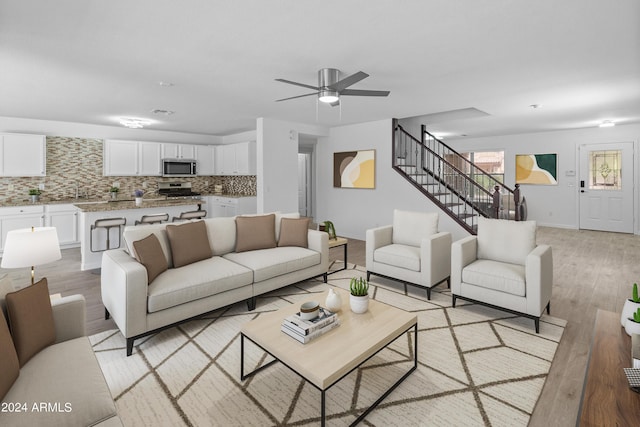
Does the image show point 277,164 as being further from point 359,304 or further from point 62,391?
point 62,391

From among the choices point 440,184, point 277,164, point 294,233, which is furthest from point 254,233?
point 440,184

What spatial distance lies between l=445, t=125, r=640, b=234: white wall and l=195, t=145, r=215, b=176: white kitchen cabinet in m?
7.93

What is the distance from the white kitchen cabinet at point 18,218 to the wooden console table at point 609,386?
7741 millimetres

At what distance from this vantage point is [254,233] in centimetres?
392

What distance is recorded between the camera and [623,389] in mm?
1451

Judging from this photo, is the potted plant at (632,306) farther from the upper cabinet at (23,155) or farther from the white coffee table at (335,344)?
the upper cabinet at (23,155)

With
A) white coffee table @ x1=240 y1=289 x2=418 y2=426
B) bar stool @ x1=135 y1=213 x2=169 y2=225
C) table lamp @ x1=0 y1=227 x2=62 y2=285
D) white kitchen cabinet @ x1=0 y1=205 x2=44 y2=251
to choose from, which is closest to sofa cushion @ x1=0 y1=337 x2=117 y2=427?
table lamp @ x1=0 y1=227 x2=62 y2=285

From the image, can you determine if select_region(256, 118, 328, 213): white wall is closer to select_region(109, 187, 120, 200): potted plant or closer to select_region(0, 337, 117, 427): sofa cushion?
select_region(109, 187, 120, 200): potted plant

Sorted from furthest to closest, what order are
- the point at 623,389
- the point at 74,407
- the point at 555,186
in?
the point at 555,186 → the point at 623,389 → the point at 74,407

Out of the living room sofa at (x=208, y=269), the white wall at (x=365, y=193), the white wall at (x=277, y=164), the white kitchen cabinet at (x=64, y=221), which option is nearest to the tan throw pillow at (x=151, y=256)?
the living room sofa at (x=208, y=269)

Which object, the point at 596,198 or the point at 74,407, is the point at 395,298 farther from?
the point at 596,198

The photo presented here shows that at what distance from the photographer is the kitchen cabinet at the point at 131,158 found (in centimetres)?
709

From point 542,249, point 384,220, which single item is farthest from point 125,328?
point 384,220

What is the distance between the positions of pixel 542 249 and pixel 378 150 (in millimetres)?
4151
